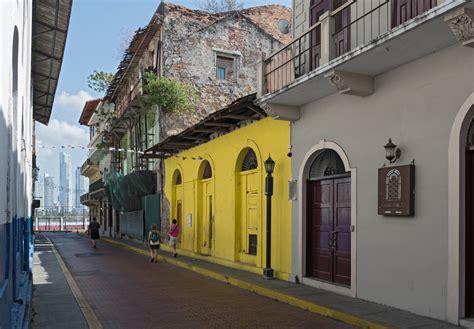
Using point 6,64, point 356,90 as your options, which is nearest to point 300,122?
point 356,90

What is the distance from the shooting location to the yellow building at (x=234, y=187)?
1295 centimetres

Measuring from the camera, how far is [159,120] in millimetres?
23766

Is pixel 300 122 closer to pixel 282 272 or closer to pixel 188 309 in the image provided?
pixel 282 272

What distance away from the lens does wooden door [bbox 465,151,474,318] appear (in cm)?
735

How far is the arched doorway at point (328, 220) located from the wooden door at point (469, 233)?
3105 mm

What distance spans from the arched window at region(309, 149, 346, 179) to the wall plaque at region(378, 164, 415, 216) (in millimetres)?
1806

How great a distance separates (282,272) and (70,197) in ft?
297

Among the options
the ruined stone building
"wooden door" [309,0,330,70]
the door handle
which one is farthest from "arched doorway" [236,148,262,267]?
the ruined stone building

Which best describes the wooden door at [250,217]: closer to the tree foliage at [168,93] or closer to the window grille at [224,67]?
the tree foliage at [168,93]

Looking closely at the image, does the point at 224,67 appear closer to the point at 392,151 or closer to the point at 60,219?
the point at 392,151

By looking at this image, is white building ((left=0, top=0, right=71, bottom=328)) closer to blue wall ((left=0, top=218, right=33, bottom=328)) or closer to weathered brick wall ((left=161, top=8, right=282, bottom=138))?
blue wall ((left=0, top=218, right=33, bottom=328))

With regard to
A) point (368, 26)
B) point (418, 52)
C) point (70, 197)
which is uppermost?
point (368, 26)

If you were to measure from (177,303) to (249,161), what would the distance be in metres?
6.08

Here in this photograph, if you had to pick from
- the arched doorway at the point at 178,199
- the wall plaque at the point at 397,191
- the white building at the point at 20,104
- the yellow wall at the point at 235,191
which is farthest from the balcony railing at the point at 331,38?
the arched doorway at the point at 178,199
